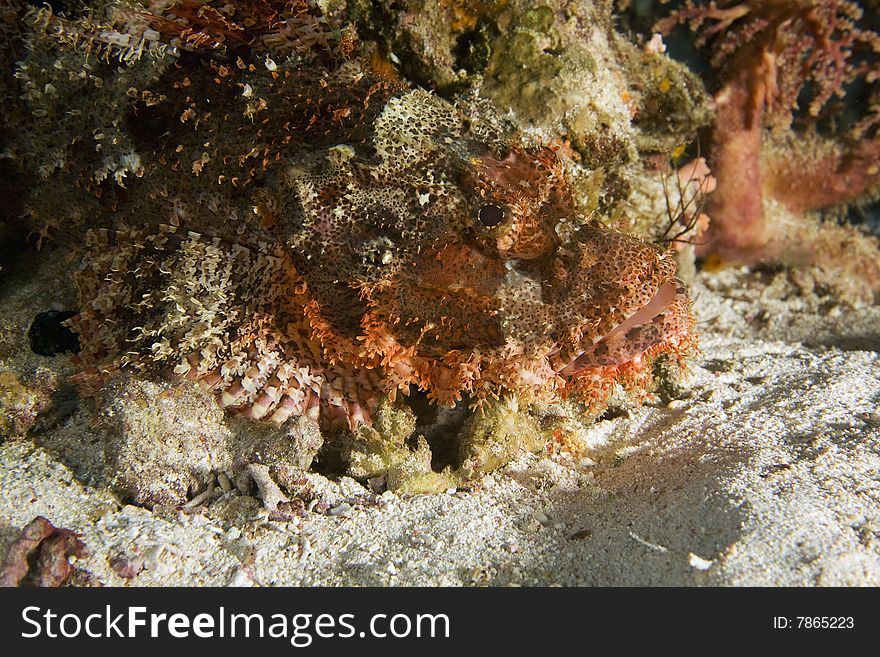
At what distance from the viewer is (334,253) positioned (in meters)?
3.13

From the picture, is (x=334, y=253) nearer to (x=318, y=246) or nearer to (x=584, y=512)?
(x=318, y=246)

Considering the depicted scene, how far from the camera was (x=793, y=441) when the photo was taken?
3.51 m

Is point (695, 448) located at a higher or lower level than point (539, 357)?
lower

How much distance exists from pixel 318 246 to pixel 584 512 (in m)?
2.04

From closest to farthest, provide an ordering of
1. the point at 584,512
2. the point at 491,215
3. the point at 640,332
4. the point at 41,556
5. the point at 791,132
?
the point at 41,556 < the point at 491,215 < the point at 640,332 < the point at 584,512 < the point at 791,132

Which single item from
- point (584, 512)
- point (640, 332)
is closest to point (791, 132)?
point (640, 332)

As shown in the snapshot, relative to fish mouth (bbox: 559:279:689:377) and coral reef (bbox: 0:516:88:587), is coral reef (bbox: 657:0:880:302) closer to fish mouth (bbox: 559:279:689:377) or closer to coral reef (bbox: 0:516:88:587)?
fish mouth (bbox: 559:279:689:377)

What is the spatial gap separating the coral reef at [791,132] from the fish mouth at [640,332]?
3.16 m

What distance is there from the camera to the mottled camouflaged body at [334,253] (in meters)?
3.03

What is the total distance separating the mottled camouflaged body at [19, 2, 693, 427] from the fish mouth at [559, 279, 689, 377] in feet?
0.03

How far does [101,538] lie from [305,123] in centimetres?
243

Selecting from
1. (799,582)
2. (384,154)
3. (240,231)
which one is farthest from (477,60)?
(799,582)

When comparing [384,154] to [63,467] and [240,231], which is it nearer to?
[240,231]

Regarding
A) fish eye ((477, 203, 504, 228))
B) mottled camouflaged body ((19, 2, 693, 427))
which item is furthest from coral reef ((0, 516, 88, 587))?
fish eye ((477, 203, 504, 228))
